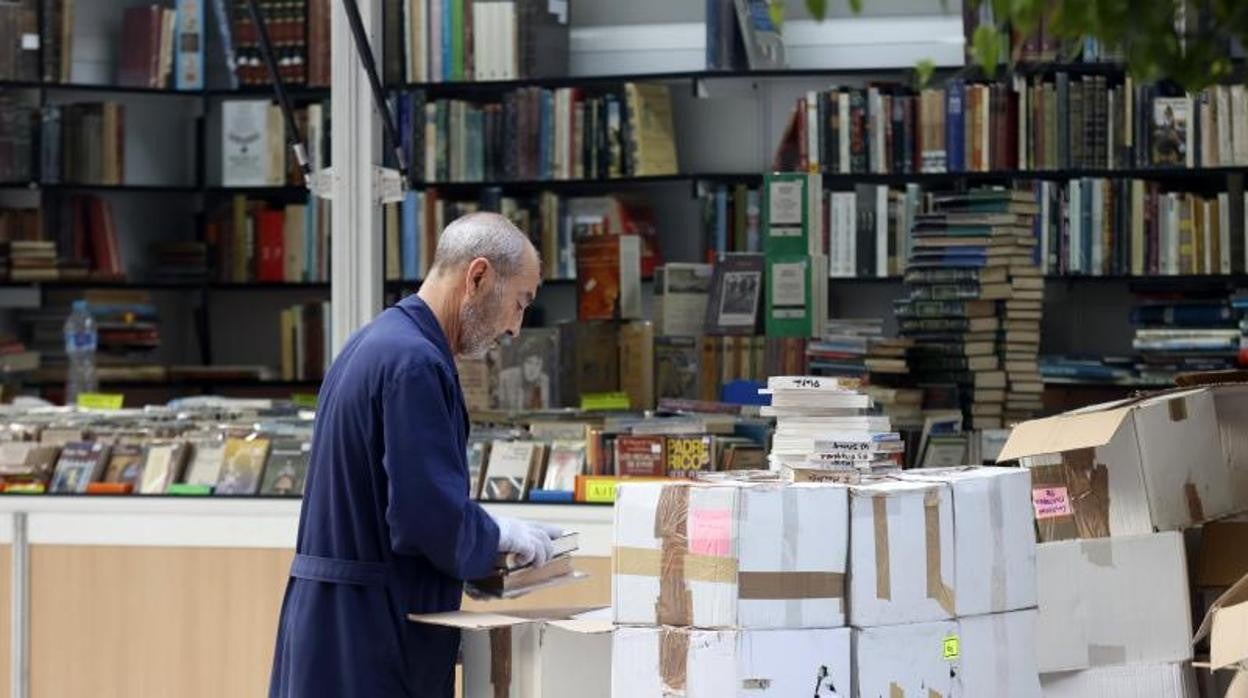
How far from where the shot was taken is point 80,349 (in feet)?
27.7

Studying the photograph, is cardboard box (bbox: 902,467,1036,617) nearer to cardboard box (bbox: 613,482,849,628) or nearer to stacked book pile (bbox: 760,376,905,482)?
stacked book pile (bbox: 760,376,905,482)

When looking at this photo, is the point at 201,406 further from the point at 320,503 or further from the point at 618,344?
the point at 320,503

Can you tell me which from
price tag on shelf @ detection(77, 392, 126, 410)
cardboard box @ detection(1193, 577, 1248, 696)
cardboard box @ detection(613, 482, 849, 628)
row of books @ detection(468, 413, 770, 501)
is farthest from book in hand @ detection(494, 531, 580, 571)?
price tag on shelf @ detection(77, 392, 126, 410)

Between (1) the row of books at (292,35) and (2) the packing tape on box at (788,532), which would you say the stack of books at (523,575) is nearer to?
(2) the packing tape on box at (788,532)

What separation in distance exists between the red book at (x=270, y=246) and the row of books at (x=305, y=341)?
17 cm

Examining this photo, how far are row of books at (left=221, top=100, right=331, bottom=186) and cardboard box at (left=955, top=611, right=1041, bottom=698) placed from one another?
215 inches

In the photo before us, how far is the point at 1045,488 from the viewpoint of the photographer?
425cm

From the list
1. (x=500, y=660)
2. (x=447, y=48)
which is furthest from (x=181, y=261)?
(x=500, y=660)

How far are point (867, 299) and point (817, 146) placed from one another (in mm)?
618

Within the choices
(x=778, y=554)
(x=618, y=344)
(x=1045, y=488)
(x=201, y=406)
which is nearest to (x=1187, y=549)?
Answer: (x=1045, y=488)

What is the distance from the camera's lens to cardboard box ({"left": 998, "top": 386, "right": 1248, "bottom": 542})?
411cm

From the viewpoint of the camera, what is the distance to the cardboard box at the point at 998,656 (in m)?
3.61

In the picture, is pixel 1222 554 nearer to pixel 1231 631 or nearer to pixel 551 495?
pixel 1231 631

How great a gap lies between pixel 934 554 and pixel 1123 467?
2.33 feet
